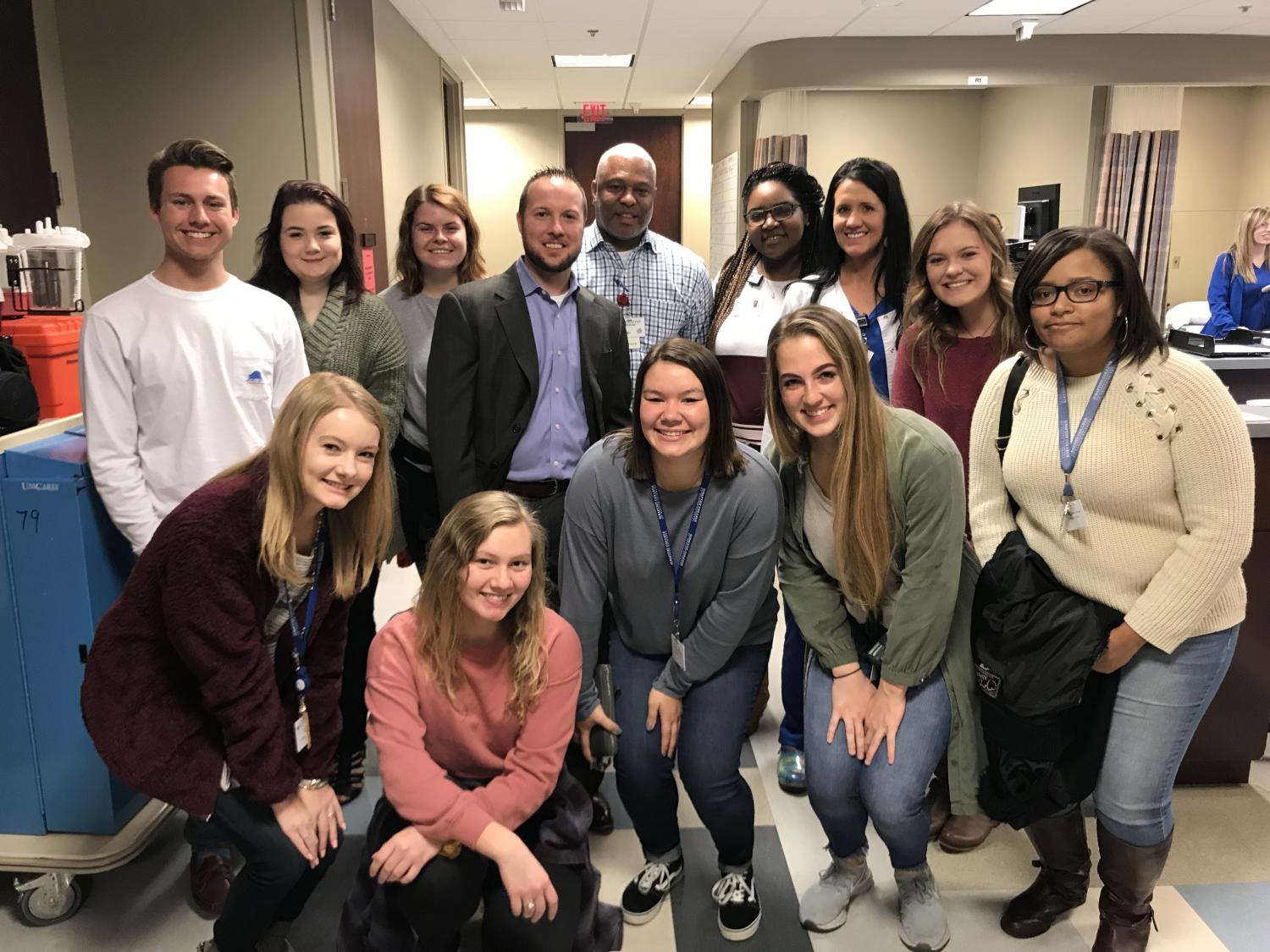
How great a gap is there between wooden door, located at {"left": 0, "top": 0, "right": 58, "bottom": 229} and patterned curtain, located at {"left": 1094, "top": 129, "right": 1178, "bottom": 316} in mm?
7201

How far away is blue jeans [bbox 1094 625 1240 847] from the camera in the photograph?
5.39 ft

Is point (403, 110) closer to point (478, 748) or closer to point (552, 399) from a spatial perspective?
point (552, 399)

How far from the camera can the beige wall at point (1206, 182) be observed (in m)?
7.50

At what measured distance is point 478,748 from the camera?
5.39 ft

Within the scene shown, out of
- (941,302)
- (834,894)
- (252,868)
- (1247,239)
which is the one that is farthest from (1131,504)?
(1247,239)

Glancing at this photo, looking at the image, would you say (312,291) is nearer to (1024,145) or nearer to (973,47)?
(973,47)

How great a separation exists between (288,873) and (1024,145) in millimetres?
8071

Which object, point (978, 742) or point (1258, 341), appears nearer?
point (978, 742)

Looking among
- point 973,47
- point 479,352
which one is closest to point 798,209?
point 479,352

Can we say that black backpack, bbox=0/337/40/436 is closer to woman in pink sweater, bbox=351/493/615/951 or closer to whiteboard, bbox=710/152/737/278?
woman in pink sweater, bbox=351/493/615/951

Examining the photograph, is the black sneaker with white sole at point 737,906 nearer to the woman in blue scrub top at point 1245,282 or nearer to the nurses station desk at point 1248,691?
the nurses station desk at point 1248,691

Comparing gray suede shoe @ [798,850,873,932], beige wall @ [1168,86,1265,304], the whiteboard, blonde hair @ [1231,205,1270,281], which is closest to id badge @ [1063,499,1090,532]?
gray suede shoe @ [798,850,873,932]

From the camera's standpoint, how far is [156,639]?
156 centimetres

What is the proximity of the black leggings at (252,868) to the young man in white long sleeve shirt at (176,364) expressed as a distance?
0.59 metres
